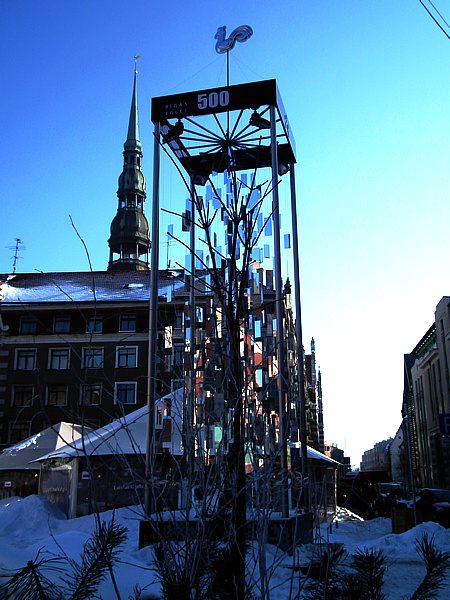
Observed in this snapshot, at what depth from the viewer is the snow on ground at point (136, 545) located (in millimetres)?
4719

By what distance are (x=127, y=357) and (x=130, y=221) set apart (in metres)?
40.4

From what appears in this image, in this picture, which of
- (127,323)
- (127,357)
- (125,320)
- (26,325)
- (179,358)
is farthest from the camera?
(127,323)

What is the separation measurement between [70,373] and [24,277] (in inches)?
453

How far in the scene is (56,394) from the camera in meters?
40.2

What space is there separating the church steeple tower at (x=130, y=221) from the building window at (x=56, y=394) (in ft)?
121

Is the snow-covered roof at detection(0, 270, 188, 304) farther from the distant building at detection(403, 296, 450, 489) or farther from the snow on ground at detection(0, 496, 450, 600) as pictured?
the snow on ground at detection(0, 496, 450, 600)

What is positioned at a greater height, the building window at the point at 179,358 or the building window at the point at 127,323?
the building window at the point at 127,323

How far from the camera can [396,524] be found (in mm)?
17781

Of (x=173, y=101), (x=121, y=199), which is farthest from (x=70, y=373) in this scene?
(x=121, y=199)

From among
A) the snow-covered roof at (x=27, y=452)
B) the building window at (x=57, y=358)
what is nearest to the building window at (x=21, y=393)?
the building window at (x=57, y=358)

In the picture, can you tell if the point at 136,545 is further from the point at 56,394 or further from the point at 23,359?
the point at 23,359

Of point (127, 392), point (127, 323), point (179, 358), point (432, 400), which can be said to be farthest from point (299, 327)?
point (432, 400)

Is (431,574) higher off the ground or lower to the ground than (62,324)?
lower

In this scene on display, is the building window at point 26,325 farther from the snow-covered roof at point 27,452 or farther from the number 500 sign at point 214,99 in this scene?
the number 500 sign at point 214,99
